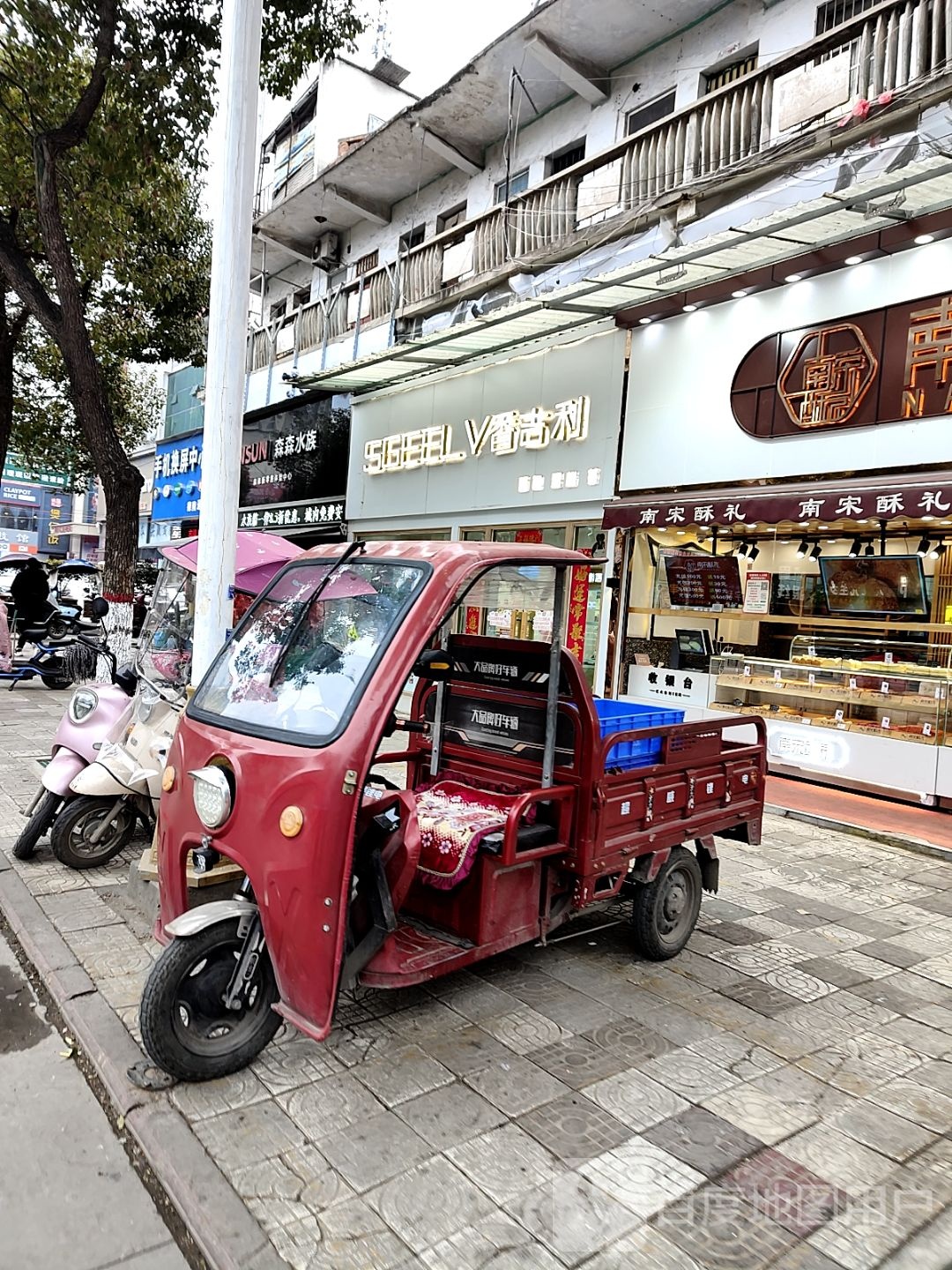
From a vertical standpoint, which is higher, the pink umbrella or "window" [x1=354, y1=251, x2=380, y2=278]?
"window" [x1=354, y1=251, x2=380, y2=278]

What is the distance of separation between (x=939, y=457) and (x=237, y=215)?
638cm

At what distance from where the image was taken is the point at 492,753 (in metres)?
4.21

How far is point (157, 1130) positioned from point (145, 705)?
3113 mm

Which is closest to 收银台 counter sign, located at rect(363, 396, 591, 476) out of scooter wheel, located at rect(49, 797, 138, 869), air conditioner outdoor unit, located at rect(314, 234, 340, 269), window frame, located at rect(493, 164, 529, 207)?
Answer: window frame, located at rect(493, 164, 529, 207)

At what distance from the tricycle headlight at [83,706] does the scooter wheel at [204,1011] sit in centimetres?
293

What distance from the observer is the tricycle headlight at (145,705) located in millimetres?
5328

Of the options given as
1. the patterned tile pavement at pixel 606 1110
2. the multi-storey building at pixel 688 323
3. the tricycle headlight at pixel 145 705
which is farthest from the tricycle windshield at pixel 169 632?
the multi-storey building at pixel 688 323

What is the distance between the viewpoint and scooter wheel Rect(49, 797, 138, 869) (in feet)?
17.0

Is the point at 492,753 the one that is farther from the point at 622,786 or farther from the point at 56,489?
the point at 56,489

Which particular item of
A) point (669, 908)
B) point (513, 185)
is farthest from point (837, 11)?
point (669, 908)

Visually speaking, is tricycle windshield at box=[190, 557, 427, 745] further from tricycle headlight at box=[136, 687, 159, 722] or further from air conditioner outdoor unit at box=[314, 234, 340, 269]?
air conditioner outdoor unit at box=[314, 234, 340, 269]

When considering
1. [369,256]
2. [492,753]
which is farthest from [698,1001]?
[369,256]

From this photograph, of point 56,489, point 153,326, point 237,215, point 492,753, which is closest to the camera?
point 492,753

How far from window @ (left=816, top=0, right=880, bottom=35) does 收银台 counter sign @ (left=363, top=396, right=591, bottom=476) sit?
4.96 meters
